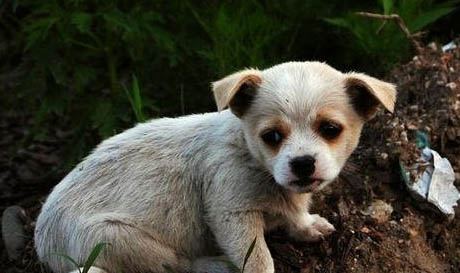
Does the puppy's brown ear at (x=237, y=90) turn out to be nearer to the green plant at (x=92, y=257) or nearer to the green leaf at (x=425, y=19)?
the green plant at (x=92, y=257)

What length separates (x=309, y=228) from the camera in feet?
15.2

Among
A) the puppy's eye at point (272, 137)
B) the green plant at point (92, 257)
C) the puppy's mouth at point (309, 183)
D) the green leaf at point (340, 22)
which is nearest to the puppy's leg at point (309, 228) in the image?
the puppy's mouth at point (309, 183)

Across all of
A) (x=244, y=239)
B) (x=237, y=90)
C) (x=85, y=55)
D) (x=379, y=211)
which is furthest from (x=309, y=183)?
(x=85, y=55)

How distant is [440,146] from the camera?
5355 millimetres

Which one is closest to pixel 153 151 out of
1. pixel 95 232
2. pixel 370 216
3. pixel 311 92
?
pixel 95 232

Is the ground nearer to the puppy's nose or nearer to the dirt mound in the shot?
the dirt mound

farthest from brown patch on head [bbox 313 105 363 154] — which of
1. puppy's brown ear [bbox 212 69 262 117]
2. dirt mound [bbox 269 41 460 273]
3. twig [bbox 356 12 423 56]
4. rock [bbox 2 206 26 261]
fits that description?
rock [bbox 2 206 26 261]

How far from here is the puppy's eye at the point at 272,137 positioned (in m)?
3.98

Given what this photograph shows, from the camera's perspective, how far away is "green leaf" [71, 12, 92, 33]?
559cm

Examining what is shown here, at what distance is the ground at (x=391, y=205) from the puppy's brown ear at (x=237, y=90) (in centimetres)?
100

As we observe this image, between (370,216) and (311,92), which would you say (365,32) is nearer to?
(370,216)

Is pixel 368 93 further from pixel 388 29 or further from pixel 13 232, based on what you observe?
pixel 13 232

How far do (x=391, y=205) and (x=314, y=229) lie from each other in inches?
25.2

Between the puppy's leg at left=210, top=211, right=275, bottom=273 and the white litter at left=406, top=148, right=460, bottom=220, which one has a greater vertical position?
the puppy's leg at left=210, top=211, right=275, bottom=273
